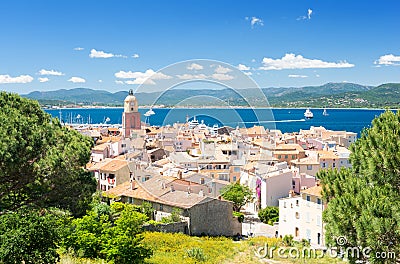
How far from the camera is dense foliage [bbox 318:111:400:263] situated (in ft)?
20.1

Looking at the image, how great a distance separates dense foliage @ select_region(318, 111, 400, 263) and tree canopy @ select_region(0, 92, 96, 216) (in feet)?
19.8

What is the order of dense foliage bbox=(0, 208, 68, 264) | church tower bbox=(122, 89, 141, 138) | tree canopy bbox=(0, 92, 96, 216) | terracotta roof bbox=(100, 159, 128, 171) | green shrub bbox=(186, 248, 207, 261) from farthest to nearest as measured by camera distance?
terracotta roof bbox=(100, 159, 128, 171), green shrub bbox=(186, 248, 207, 261), church tower bbox=(122, 89, 141, 138), tree canopy bbox=(0, 92, 96, 216), dense foliage bbox=(0, 208, 68, 264)

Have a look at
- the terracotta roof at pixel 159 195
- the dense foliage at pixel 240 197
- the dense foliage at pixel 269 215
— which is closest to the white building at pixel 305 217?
the dense foliage at pixel 269 215

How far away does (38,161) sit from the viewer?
9.88 m

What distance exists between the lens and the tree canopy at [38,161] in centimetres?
919

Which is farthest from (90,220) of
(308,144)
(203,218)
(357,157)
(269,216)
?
(308,144)

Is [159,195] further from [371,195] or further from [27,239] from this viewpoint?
[371,195]

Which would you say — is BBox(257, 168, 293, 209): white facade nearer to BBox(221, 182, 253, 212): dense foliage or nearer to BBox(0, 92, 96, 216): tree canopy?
BBox(221, 182, 253, 212): dense foliage

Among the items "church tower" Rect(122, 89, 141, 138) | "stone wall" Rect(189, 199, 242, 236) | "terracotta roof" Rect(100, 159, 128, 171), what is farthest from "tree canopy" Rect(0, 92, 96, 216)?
"terracotta roof" Rect(100, 159, 128, 171)

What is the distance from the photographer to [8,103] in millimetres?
10438

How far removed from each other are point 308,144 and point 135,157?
134 feet

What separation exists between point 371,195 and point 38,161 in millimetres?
6989

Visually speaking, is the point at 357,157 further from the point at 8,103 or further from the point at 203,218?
the point at 203,218

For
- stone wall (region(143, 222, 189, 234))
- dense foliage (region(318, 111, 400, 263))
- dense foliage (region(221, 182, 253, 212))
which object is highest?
dense foliage (region(318, 111, 400, 263))
